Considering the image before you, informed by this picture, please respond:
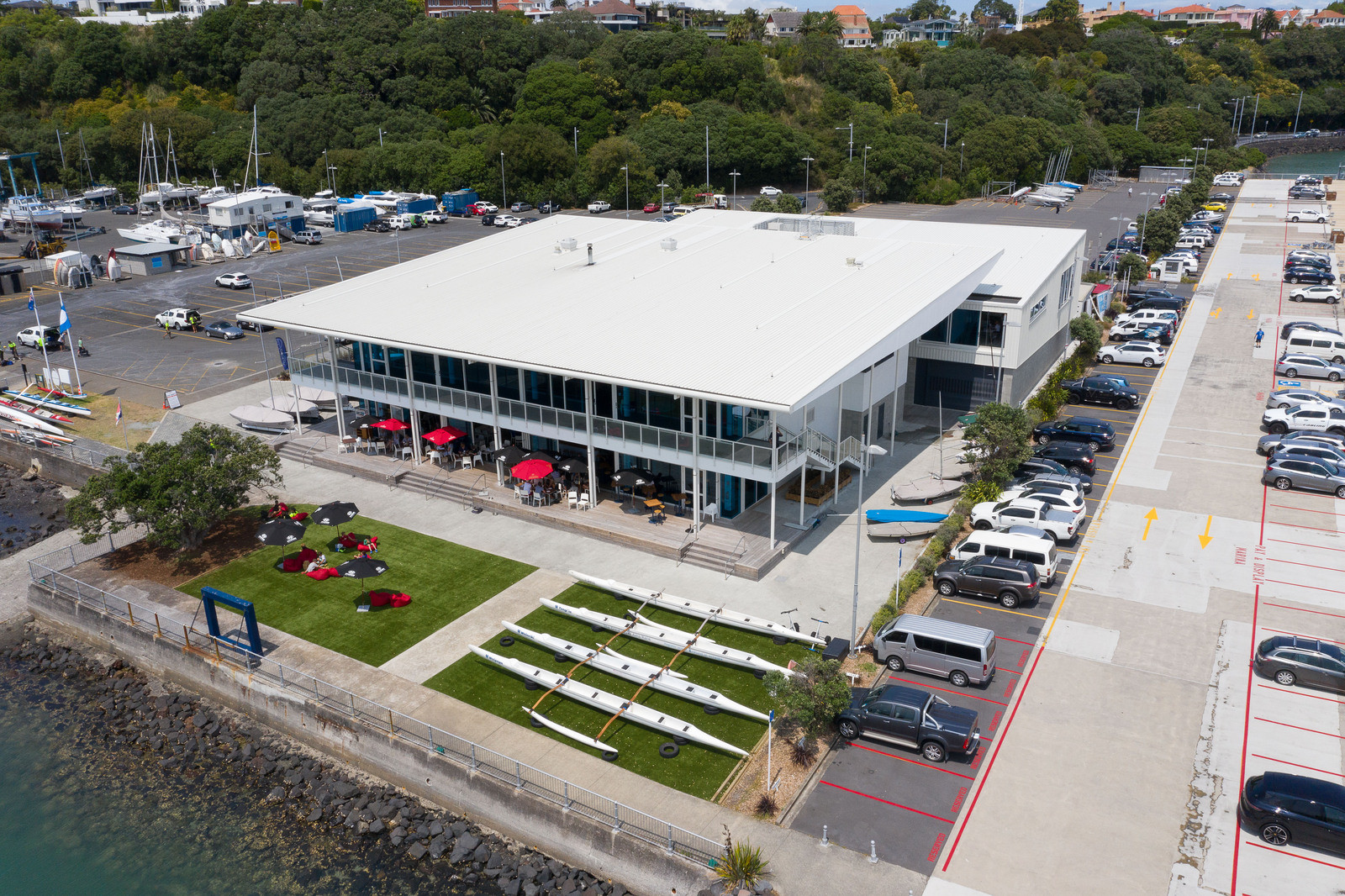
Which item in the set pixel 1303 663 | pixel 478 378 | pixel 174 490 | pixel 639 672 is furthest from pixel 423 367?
pixel 1303 663

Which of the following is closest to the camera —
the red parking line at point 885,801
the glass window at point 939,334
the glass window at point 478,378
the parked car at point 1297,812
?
the parked car at point 1297,812

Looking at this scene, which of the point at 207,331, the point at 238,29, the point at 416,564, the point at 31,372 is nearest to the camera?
the point at 416,564

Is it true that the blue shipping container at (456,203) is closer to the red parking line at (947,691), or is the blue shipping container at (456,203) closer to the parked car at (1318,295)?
the parked car at (1318,295)

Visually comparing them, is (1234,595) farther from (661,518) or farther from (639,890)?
(639,890)

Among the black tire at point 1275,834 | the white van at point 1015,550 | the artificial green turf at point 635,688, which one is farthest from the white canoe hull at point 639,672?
the black tire at point 1275,834

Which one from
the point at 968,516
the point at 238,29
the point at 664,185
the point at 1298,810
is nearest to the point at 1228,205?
the point at 664,185
